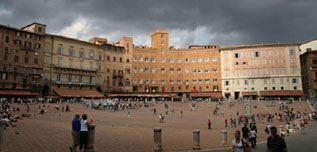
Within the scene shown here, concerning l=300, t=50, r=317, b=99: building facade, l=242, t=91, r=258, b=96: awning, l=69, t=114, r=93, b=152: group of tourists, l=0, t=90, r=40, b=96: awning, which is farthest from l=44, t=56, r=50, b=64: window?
l=300, t=50, r=317, b=99: building facade

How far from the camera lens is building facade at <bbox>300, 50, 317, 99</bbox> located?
62.9 metres

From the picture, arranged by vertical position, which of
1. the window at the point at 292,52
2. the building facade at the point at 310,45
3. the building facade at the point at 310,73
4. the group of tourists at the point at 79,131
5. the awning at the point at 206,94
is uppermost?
the building facade at the point at 310,45

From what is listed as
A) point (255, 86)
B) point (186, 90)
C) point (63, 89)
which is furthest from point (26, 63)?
point (255, 86)

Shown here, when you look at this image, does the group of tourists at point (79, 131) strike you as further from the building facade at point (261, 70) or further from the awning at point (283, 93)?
the awning at point (283, 93)

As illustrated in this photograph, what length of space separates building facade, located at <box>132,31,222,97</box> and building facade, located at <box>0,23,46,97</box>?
2526cm

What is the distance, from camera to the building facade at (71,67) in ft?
179

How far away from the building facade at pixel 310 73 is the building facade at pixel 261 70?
261 cm

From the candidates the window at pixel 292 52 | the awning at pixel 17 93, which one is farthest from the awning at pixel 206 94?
the awning at pixel 17 93

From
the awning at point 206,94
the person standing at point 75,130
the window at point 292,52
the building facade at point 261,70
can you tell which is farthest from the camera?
the awning at point 206,94

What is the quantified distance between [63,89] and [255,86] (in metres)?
48.0

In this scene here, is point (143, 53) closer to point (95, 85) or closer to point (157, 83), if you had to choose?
point (157, 83)

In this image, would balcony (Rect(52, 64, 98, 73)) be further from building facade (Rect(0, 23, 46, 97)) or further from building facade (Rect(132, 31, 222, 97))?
building facade (Rect(132, 31, 222, 97))

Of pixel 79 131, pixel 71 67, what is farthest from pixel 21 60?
pixel 79 131

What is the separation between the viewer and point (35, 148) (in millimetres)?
11758
